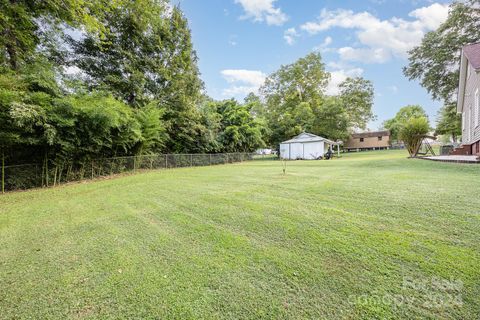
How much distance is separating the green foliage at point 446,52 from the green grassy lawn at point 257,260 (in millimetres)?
16095

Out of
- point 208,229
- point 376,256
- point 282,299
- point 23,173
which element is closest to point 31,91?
point 23,173

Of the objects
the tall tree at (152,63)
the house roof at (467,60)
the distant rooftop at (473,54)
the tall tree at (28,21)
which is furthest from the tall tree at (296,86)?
the tall tree at (28,21)

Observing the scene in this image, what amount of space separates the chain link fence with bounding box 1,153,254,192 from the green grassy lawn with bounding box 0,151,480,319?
437 centimetres

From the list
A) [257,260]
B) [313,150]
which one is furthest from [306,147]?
[257,260]

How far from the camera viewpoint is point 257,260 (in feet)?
6.67

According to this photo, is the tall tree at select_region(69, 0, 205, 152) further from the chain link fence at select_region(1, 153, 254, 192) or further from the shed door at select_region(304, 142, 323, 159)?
the shed door at select_region(304, 142, 323, 159)

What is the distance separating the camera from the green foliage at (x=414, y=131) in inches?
380

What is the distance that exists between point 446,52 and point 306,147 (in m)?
12.0

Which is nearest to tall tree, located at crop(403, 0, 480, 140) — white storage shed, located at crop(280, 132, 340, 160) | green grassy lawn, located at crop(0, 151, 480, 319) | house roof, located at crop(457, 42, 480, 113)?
house roof, located at crop(457, 42, 480, 113)

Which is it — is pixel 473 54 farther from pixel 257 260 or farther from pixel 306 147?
pixel 306 147

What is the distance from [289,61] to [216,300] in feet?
113

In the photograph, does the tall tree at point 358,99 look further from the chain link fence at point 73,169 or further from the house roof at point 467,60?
the chain link fence at point 73,169

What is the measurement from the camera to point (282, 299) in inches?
59.8

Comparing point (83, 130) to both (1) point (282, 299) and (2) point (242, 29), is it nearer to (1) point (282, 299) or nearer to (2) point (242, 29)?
(1) point (282, 299)
